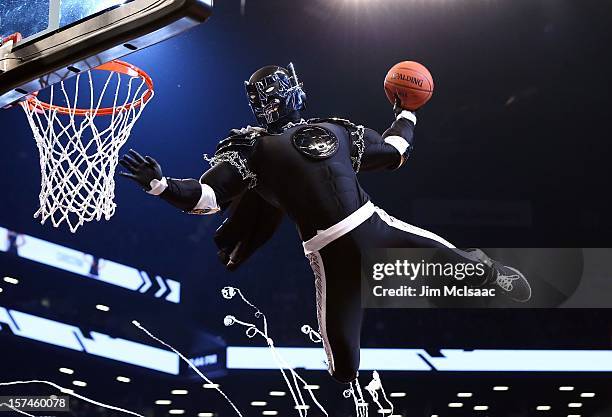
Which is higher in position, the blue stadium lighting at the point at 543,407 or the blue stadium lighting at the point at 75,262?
the blue stadium lighting at the point at 75,262

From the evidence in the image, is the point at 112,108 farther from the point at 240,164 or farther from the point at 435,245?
the point at 435,245

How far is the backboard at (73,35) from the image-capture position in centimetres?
386

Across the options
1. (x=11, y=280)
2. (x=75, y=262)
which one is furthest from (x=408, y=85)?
(x=11, y=280)

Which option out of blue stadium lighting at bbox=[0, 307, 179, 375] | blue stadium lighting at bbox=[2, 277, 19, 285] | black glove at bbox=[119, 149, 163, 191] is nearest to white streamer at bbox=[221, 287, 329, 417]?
blue stadium lighting at bbox=[0, 307, 179, 375]

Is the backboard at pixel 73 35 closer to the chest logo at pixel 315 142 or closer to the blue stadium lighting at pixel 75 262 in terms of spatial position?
the chest logo at pixel 315 142

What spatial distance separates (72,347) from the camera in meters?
8.33

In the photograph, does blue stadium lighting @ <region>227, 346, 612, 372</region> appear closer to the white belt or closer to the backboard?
the white belt

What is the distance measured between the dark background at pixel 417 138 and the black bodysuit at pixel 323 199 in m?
3.26

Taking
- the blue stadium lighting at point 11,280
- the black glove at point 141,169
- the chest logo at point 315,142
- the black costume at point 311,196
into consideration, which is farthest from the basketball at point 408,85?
the blue stadium lighting at point 11,280

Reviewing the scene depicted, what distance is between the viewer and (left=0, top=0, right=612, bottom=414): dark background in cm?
821

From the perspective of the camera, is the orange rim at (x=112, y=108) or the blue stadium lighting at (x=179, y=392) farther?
the blue stadium lighting at (x=179, y=392)

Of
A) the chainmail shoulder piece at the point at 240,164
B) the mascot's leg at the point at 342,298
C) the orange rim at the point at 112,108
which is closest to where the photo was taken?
the mascot's leg at the point at 342,298

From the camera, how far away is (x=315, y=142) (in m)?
4.89

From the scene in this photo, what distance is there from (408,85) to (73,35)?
6.46 ft
